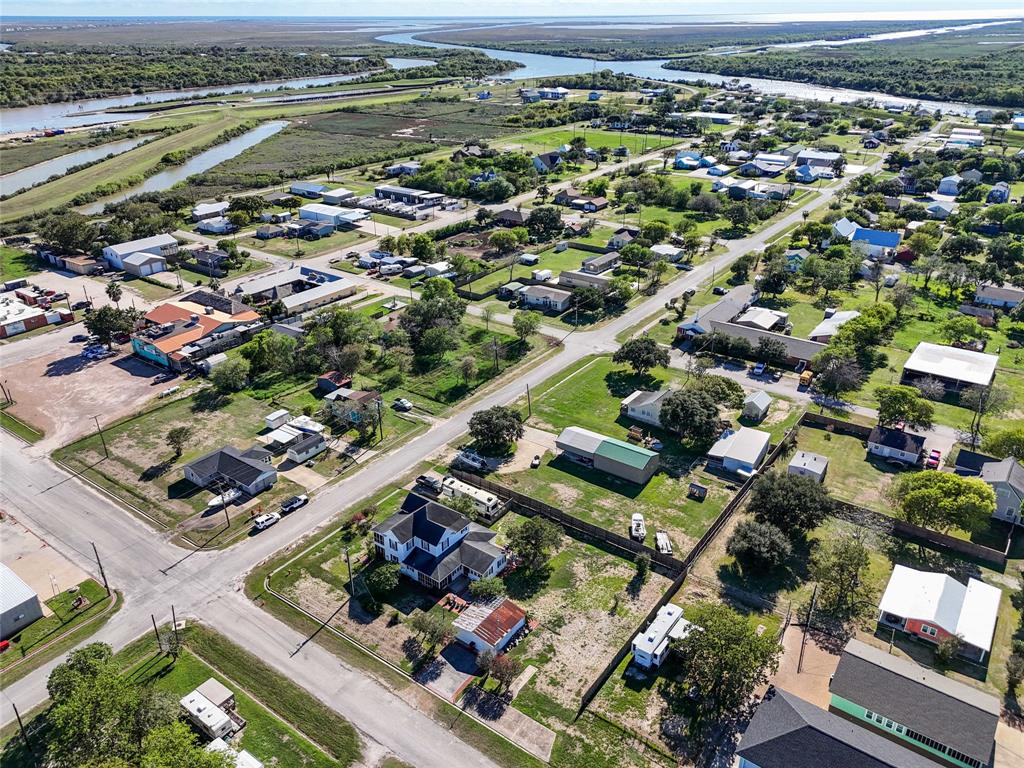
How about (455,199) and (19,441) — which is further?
(455,199)

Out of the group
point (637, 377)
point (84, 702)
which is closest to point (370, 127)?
point (637, 377)

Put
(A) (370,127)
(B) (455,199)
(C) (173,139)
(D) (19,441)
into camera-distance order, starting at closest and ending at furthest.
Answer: (D) (19,441) → (B) (455,199) → (C) (173,139) → (A) (370,127)

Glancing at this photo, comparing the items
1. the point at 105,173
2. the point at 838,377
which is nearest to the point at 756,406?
the point at 838,377

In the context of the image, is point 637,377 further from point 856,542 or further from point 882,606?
point 882,606

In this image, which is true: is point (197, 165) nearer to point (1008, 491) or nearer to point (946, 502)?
point (946, 502)

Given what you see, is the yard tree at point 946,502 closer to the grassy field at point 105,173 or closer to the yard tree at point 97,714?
the yard tree at point 97,714

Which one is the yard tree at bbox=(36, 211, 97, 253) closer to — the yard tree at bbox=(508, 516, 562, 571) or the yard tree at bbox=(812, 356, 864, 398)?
the yard tree at bbox=(508, 516, 562, 571)

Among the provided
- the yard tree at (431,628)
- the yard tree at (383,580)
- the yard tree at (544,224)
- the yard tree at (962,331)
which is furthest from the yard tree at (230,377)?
the yard tree at (962,331)
